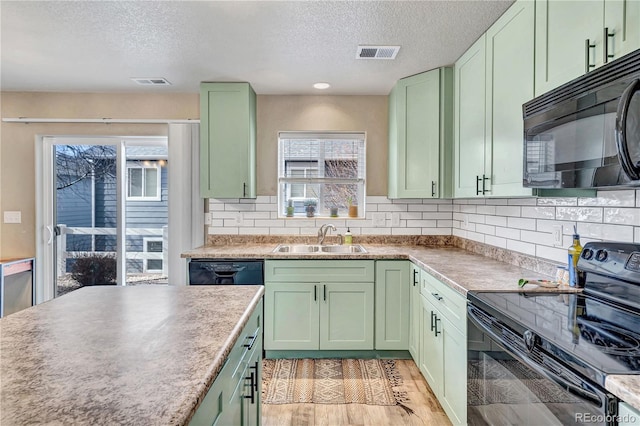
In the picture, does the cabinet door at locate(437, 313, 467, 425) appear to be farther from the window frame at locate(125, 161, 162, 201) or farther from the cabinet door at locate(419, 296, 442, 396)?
the window frame at locate(125, 161, 162, 201)

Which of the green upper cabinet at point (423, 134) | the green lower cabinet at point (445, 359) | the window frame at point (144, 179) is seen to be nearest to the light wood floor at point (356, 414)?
the green lower cabinet at point (445, 359)

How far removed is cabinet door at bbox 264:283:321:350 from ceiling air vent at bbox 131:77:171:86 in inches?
79.1

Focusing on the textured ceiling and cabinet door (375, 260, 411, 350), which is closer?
the textured ceiling

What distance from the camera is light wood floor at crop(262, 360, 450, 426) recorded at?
228 cm

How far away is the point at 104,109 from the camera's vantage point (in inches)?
148

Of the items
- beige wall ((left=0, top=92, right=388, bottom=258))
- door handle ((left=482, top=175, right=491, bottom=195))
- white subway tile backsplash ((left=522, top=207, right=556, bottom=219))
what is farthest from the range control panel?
beige wall ((left=0, top=92, right=388, bottom=258))

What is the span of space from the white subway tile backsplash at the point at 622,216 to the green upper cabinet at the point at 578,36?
2.08 ft

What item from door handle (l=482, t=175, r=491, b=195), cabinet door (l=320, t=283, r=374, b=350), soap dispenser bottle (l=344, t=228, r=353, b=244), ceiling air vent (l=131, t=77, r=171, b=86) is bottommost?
cabinet door (l=320, t=283, r=374, b=350)

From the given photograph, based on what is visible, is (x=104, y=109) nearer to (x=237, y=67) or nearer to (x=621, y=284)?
(x=237, y=67)

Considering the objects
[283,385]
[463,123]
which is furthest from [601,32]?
[283,385]

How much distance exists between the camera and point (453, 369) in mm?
2016

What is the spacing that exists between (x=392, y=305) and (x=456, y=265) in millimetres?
793

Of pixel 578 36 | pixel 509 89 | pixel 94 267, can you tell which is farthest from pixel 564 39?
pixel 94 267

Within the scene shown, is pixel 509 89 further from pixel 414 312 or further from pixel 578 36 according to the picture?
pixel 414 312
